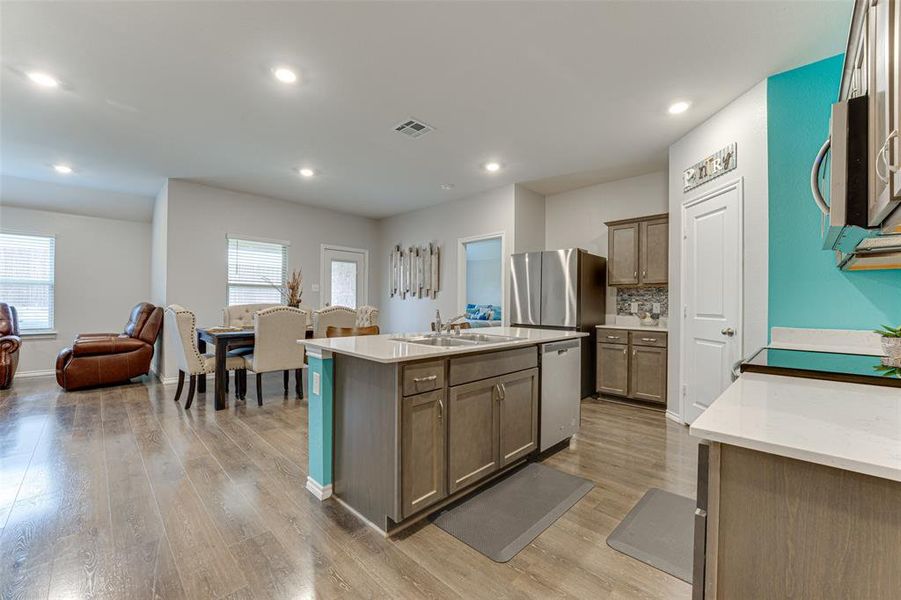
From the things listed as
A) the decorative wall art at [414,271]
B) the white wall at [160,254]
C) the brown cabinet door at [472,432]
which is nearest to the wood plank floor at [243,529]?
the brown cabinet door at [472,432]

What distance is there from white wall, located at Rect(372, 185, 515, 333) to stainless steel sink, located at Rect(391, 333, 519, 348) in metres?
2.48

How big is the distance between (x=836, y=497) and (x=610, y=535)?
1.34 meters

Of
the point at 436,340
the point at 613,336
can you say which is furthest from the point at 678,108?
the point at 436,340

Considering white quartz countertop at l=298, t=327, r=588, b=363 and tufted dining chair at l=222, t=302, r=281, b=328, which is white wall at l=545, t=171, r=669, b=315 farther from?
tufted dining chair at l=222, t=302, r=281, b=328

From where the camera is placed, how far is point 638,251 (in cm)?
424

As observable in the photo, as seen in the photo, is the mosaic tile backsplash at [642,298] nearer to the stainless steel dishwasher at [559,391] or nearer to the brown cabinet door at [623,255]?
the brown cabinet door at [623,255]

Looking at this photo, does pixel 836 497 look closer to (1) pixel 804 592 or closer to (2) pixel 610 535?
(1) pixel 804 592

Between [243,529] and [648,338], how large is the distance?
3.91 m

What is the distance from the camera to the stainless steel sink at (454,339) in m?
2.35

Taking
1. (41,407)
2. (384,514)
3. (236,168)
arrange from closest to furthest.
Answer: (384,514) < (41,407) < (236,168)

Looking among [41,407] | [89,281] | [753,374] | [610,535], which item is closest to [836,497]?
[753,374]

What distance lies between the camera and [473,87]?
2.79 m

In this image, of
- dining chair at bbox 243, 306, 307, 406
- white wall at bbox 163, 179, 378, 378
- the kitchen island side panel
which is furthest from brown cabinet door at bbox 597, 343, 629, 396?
white wall at bbox 163, 179, 378, 378

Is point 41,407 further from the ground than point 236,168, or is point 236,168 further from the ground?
point 236,168
